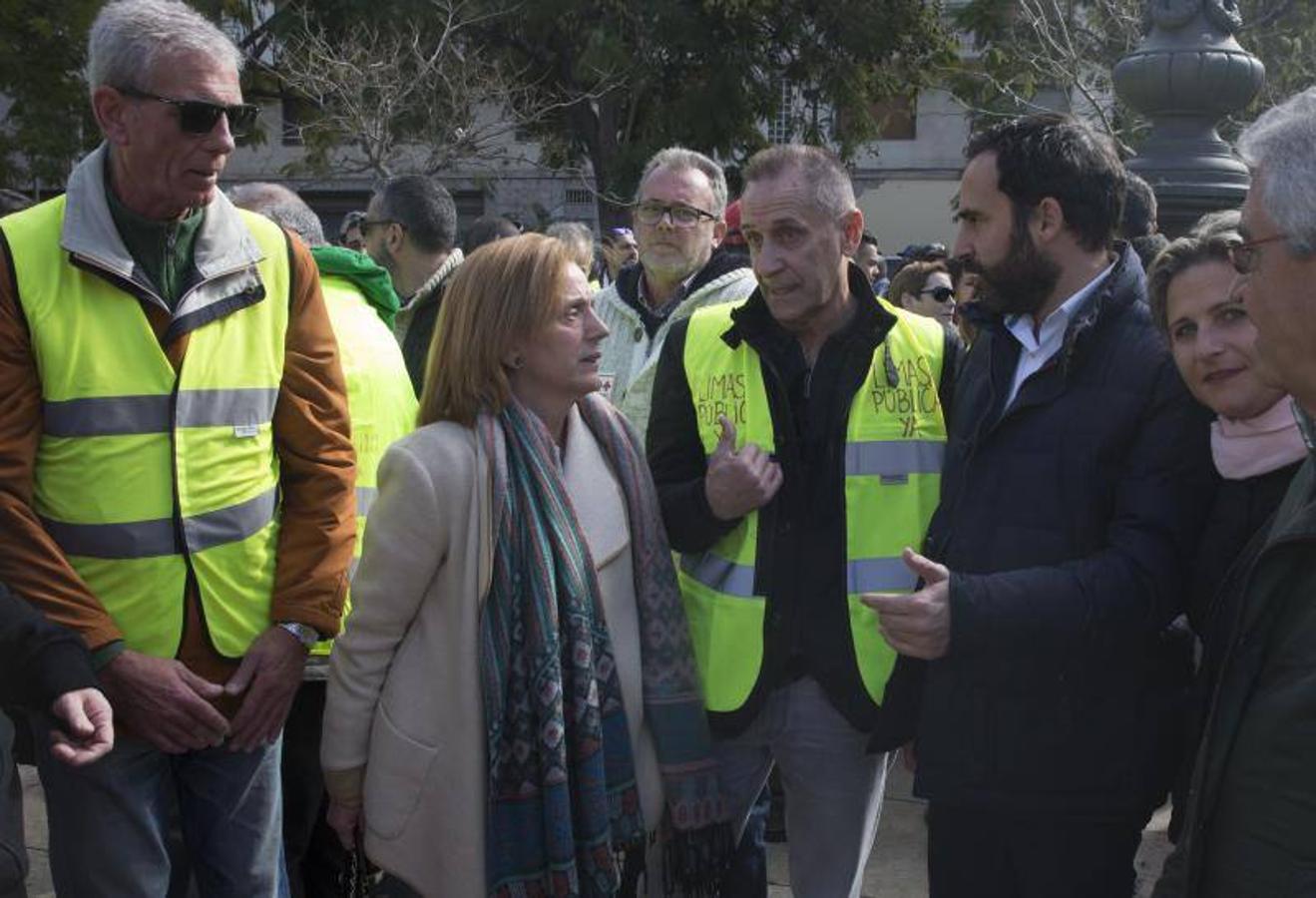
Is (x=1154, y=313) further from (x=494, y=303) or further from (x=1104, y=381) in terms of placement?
(x=494, y=303)

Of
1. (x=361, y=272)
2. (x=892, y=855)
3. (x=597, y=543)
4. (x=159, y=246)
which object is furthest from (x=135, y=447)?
(x=892, y=855)

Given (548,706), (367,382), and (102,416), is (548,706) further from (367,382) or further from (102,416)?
(367,382)

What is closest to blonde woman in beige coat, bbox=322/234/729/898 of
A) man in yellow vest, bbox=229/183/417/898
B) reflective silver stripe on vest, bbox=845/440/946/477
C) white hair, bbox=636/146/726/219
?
reflective silver stripe on vest, bbox=845/440/946/477

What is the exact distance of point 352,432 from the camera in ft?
11.8

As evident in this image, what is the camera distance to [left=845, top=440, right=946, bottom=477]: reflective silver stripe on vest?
300 cm

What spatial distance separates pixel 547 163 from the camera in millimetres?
29781

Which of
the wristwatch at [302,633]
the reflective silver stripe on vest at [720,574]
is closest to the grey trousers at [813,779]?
the reflective silver stripe on vest at [720,574]

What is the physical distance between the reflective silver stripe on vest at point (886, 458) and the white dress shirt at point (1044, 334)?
0.30 meters

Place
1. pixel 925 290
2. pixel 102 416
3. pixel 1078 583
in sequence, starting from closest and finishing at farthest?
pixel 1078 583, pixel 102 416, pixel 925 290

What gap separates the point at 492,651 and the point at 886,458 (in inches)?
37.5

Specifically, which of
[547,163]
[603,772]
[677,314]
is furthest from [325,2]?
[603,772]

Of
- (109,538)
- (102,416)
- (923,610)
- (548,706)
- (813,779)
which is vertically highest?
(102,416)

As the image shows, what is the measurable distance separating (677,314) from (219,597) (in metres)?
1.96

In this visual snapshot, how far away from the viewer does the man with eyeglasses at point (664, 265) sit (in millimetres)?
4551
